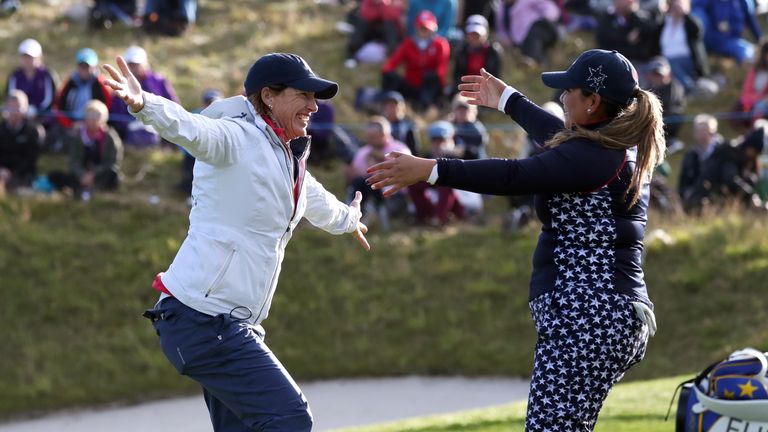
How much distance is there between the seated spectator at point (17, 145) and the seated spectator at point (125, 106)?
1246 mm

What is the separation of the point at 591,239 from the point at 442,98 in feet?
38.8

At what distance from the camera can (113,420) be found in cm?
1247

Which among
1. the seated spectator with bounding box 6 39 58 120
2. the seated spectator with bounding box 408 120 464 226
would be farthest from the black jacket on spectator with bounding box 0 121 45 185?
the seated spectator with bounding box 408 120 464 226

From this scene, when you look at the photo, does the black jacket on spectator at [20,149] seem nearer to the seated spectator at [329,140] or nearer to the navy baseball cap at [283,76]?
the seated spectator at [329,140]

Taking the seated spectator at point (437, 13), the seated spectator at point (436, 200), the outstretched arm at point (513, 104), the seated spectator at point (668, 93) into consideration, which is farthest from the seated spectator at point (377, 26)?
the outstretched arm at point (513, 104)

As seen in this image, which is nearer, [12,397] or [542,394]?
[542,394]

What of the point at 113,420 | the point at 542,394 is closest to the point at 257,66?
the point at 542,394

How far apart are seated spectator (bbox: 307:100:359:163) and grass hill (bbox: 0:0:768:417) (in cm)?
164

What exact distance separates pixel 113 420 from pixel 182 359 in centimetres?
678

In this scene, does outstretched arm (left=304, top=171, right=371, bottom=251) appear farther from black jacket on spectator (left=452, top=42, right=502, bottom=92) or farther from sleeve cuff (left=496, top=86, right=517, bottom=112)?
black jacket on spectator (left=452, top=42, right=502, bottom=92)

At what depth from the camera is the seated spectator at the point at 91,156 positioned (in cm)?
1527

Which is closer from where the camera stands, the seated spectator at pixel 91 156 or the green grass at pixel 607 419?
the green grass at pixel 607 419

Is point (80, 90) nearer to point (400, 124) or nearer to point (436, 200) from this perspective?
point (400, 124)

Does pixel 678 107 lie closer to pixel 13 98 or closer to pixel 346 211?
pixel 13 98
